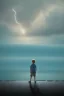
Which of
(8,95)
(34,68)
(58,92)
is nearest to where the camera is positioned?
(8,95)

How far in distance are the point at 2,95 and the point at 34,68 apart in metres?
2.95

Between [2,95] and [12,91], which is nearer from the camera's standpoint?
[2,95]

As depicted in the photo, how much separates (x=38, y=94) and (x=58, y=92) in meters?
0.75

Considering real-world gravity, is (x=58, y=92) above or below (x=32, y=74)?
below

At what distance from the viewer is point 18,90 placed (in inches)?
422

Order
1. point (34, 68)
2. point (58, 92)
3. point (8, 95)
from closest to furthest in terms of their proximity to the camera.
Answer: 1. point (8, 95)
2. point (58, 92)
3. point (34, 68)

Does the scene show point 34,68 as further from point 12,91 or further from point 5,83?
point 12,91

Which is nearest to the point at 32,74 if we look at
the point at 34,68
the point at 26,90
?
the point at 34,68

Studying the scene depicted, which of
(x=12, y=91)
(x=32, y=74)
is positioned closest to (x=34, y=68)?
(x=32, y=74)

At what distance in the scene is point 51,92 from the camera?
1037 centimetres

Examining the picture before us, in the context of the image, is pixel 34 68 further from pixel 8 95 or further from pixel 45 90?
pixel 8 95

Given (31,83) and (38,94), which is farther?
(31,83)

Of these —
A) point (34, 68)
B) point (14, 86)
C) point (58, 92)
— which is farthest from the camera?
point (34, 68)

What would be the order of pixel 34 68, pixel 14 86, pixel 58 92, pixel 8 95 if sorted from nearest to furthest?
1. pixel 8 95
2. pixel 58 92
3. pixel 14 86
4. pixel 34 68
